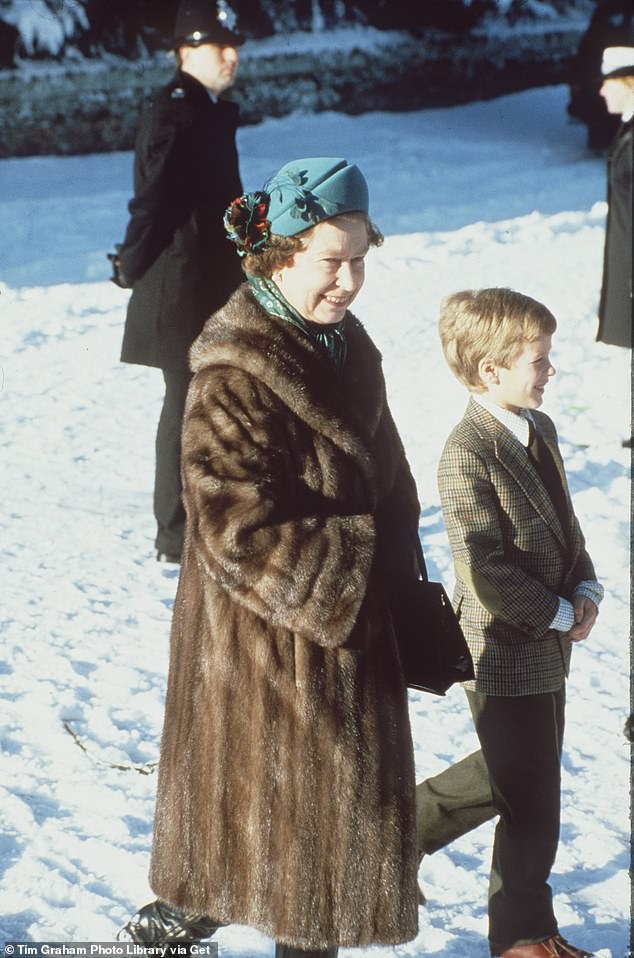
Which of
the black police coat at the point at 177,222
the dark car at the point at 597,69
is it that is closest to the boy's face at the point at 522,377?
the black police coat at the point at 177,222

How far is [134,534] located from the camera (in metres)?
5.42

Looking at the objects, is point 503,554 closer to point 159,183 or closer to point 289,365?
point 289,365

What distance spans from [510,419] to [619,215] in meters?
3.39

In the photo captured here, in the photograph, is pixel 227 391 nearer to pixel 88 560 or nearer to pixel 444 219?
pixel 88 560

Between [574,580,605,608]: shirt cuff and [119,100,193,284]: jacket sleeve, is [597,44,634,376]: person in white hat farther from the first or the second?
[574,580,605,608]: shirt cuff

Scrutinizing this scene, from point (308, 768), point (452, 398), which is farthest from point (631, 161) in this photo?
point (308, 768)

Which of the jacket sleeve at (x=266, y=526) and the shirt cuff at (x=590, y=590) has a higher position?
the jacket sleeve at (x=266, y=526)

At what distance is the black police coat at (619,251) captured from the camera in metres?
5.86

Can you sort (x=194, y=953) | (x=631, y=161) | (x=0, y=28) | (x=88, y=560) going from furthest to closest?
(x=0, y=28), (x=631, y=161), (x=88, y=560), (x=194, y=953)

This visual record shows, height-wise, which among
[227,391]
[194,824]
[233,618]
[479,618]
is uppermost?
[227,391]

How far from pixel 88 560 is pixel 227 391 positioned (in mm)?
2935

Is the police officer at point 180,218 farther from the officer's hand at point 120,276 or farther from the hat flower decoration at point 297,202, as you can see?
the hat flower decoration at point 297,202

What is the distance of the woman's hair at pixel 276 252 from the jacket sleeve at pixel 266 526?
0.24 meters

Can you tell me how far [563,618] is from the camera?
277 centimetres
